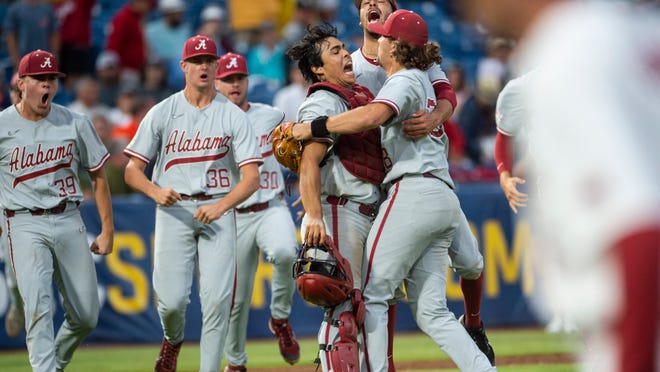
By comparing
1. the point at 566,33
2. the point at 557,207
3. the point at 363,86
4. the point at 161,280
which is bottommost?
the point at 161,280

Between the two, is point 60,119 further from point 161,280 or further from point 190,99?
point 161,280

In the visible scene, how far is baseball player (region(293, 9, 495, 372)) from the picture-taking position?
5.60 meters

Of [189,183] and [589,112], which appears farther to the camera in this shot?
[189,183]

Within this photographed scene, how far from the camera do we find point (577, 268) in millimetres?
1782

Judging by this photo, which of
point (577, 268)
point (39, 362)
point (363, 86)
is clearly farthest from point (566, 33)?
point (39, 362)

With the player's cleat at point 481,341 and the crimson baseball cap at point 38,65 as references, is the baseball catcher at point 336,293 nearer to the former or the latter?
the player's cleat at point 481,341

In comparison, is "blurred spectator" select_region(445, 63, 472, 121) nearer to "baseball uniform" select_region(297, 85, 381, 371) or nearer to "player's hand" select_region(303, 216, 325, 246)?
"baseball uniform" select_region(297, 85, 381, 371)

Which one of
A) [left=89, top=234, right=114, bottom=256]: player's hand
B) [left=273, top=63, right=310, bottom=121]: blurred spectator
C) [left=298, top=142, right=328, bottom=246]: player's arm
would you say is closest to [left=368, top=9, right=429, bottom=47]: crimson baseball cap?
[left=298, top=142, right=328, bottom=246]: player's arm

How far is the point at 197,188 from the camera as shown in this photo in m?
7.21

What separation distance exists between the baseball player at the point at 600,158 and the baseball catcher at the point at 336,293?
3796 mm

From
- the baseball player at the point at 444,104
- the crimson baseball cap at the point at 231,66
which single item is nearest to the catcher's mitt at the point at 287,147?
the baseball player at the point at 444,104

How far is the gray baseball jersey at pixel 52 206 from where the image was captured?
6926 millimetres

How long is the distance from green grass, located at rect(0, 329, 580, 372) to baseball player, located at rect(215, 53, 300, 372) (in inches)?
22.0

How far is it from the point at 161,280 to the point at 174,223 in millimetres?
433
